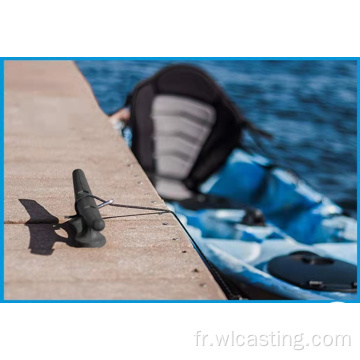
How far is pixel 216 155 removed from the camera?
275 inches

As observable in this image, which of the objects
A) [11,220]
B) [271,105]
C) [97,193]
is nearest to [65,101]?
[97,193]

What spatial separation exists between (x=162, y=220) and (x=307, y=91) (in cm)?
1090

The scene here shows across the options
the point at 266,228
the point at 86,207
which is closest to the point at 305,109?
the point at 266,228

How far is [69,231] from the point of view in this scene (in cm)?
292

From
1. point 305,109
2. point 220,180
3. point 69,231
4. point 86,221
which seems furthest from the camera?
point 305,109

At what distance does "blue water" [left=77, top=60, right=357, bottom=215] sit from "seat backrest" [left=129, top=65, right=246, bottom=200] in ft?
2.49

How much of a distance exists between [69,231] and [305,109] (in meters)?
10.2

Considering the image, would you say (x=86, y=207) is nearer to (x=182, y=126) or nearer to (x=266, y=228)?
(x=266, y=228)

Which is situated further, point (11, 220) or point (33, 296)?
point (11, 220)

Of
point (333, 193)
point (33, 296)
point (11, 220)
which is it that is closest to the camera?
point (33, 296)

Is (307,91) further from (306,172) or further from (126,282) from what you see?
(126,282)

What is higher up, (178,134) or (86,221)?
(86,221)

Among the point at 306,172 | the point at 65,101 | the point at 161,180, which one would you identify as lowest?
the point at 306,172

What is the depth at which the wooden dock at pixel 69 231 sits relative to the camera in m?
2.48
